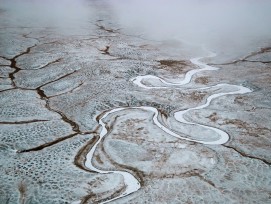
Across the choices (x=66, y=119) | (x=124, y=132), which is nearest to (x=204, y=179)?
(x=124, y=132)

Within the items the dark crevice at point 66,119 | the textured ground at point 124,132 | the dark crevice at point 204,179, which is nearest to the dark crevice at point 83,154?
the textured ground at point 124,132

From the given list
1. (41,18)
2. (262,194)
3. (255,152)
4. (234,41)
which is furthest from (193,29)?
(262,194)

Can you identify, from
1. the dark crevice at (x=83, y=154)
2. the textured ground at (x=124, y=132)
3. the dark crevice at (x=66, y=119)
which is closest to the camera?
the textured ground at (x=124, y=132)

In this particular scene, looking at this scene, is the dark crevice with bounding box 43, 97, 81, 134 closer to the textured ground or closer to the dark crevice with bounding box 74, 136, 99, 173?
the textured ground

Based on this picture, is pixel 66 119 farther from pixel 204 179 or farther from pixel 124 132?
pixel 204 179

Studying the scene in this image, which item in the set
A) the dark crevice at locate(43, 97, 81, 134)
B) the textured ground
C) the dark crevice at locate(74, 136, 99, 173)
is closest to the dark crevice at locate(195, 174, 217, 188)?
the textured ground

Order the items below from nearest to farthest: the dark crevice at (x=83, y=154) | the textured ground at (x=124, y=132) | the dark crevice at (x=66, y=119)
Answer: the textured ground at (x=124, y=132), the dark crevice at (x=83, y=154), the dark crevice at (x=66, y=119)

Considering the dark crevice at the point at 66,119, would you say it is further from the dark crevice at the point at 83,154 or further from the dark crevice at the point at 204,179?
the dark crevice at the point at 204,179

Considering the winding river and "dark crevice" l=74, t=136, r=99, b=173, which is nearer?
the winding river
